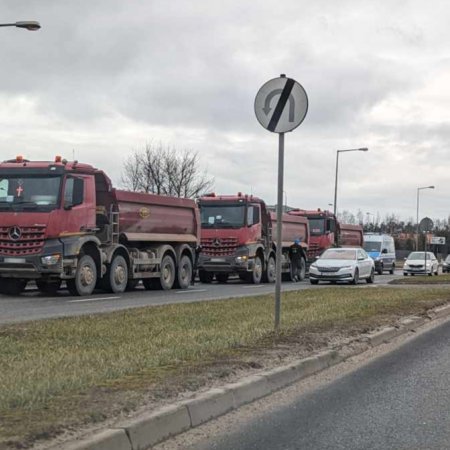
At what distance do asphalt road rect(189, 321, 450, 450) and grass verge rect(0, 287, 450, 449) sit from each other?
791 mm

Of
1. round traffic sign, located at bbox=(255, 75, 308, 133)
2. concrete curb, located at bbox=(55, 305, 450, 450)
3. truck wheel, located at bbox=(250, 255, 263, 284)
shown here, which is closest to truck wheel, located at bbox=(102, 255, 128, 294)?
truck wheel, located at bbox=(250, 255, 263, 284)

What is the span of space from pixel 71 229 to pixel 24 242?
3.96 ft

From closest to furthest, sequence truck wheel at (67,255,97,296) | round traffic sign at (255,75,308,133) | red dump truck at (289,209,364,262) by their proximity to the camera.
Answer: round traffic sign at (255,75,308,133) → truck wheel at (67,255,97,296) → red dump truck at (289,209,364,262)

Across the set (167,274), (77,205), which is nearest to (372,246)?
(167,274)

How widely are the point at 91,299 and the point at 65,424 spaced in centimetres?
1241

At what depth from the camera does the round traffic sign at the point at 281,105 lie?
353 inches

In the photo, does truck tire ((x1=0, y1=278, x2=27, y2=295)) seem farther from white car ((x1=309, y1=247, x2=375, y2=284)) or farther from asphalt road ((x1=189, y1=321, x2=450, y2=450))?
asphalt road ((x1=189, y1=321, x2=450, y2=450))

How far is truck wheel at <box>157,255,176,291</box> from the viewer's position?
71.3ft

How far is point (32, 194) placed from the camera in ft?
55.8

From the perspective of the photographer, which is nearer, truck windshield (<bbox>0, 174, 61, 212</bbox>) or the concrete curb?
the concrete curb

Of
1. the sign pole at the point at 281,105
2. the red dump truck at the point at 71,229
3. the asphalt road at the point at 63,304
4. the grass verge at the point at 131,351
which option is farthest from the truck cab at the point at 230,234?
the sign pole at the point at 281,105

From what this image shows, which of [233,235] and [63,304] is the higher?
[233,235]

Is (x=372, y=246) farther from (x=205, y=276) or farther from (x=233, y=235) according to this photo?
(x=233, y=235)

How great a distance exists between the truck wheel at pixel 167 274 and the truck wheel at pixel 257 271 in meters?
4.64
